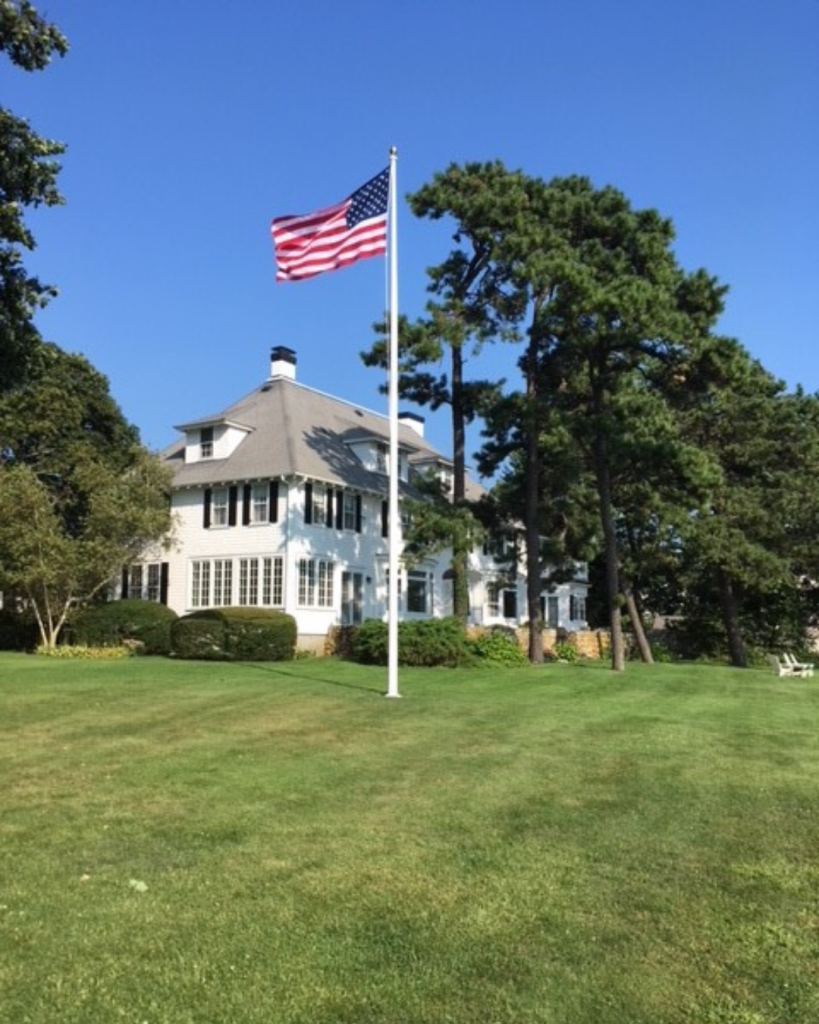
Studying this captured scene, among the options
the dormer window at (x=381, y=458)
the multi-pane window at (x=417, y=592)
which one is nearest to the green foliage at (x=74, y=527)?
the dormer window at (x=381, y=458)

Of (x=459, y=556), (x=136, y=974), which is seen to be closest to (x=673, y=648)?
(x=459, y=556)

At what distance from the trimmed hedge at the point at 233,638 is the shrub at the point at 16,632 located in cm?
643

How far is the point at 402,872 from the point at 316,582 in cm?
2472

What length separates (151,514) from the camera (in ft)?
94.5

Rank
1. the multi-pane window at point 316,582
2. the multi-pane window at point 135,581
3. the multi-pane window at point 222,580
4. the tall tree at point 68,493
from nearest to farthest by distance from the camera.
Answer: the tall tree at point 68,493, the multi-pane window at point 316,582, the multi-pane window at point 222,580, the multi-pane window at point 135,581

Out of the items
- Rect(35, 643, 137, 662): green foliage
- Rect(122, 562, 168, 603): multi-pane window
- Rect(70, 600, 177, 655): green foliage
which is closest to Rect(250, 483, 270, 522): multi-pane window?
Rect(122, 562, 168, 603): multi-pane window

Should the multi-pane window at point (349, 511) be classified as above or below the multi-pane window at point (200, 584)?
above

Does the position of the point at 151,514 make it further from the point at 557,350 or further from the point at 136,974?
the point at 136,974

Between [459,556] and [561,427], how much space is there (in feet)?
14.7

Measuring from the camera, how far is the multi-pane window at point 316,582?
29766 mm

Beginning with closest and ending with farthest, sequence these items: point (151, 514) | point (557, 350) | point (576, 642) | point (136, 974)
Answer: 1. point (136, 974)
2. point (557, 350)
3. point (151, 514)
4. point (576, 642)

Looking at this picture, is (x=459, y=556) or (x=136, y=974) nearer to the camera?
(x=136, y=974)

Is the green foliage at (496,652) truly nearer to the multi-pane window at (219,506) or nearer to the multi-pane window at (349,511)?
Result: the multi-pane window at (349,511)

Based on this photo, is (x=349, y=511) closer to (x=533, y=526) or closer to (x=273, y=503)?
(x=273, y=503)
